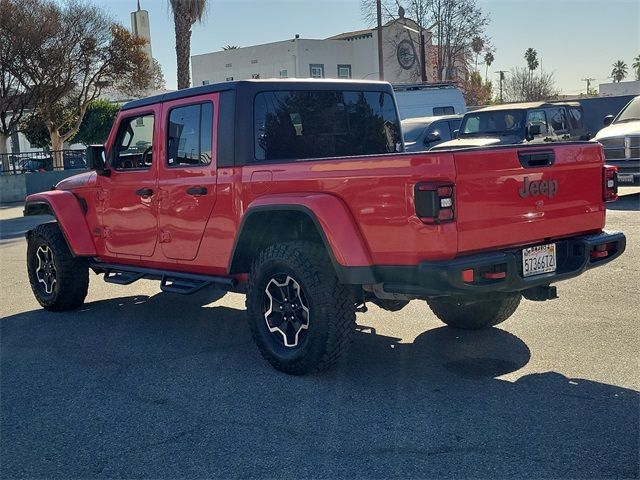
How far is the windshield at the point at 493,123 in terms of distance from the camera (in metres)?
15.8

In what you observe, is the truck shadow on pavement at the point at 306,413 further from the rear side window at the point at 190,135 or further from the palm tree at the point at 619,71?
the palm tree at the point at 619,71

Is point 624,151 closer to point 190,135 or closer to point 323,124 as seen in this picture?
point 323,124

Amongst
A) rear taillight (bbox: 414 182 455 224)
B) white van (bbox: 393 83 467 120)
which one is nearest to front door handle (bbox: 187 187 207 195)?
rear taillight (bbox: 414 182 455 224)

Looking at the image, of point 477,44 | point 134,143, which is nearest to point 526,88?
point 477,44

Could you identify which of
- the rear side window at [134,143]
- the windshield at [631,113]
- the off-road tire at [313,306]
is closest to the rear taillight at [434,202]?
the off-road tire at [313,306]

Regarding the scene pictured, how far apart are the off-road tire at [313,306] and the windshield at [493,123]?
446 inches

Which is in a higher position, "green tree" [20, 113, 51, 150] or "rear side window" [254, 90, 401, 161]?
"green tree" [20, 113, 51, 150]

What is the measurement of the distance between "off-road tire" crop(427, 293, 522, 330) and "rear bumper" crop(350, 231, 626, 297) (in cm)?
88

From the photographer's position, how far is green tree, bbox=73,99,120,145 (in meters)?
40.5

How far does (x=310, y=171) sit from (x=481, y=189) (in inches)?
44.1

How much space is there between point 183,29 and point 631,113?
13065 millimetres

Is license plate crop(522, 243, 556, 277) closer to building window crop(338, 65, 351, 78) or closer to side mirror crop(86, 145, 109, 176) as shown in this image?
side mirror crop(86, 145, 109, 176)

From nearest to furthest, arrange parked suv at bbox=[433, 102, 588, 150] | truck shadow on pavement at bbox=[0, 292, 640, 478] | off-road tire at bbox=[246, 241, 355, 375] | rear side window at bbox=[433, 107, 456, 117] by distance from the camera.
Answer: truck shadow on pavement at bbox=[0, 292, 640, 478] < off-road tire at bbox=[246, 241, 355, 375] < parked suv at bbox=[433, 102, 588, 150] < rear side window at bbox=[433, 107, 456, 117]

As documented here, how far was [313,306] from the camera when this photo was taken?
16.5 feet
